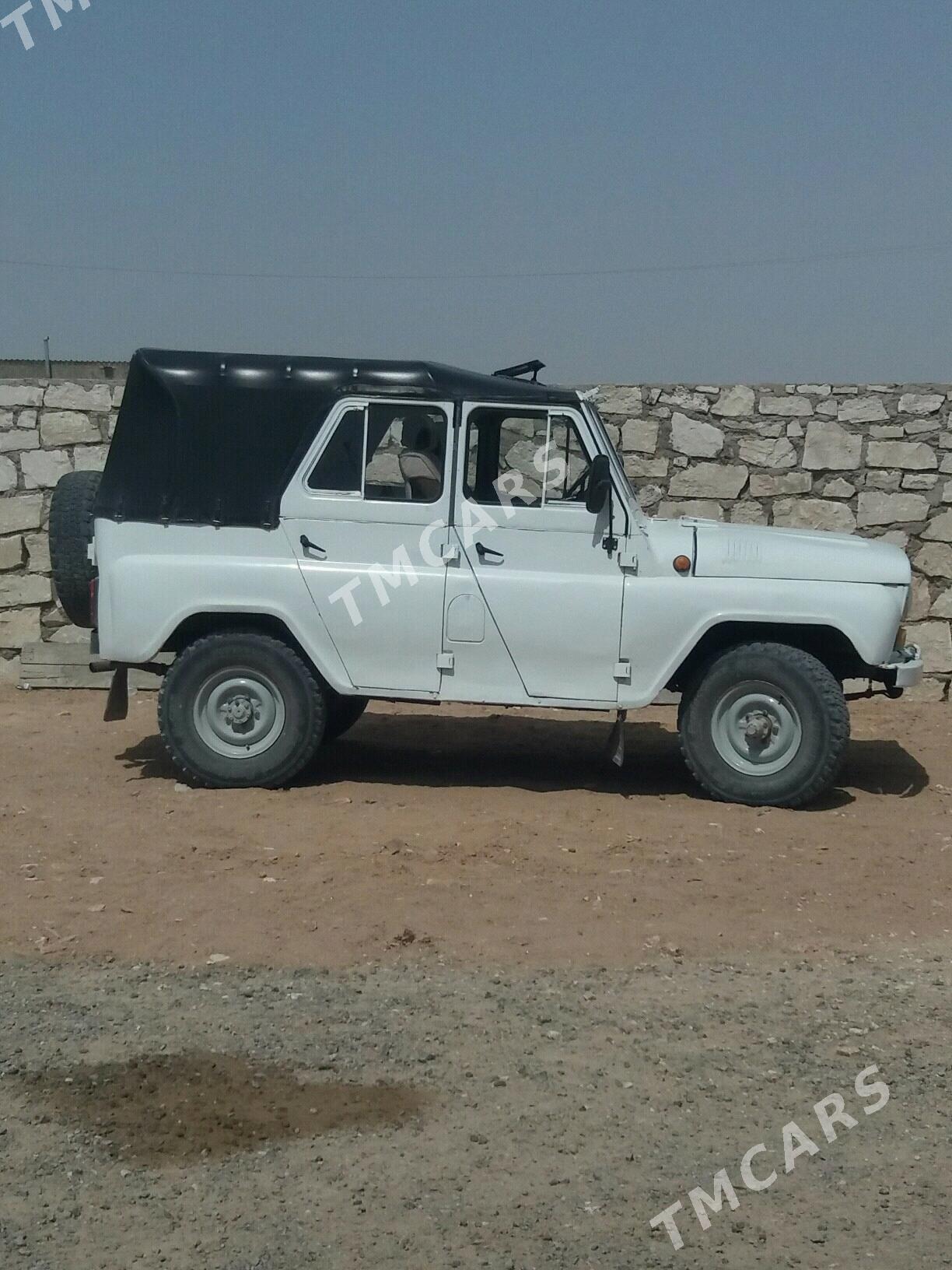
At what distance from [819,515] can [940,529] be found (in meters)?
0.94

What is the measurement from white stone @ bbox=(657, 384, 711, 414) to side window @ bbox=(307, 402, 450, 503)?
3769 millimetres

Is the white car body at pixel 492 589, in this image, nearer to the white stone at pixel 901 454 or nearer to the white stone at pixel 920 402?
the white stone at pixel 901 454

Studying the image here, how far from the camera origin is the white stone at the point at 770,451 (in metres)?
10.7

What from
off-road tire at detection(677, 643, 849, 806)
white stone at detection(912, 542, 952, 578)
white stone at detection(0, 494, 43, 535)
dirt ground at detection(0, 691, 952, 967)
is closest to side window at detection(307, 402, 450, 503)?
dirt ground at detection(0, 691, 952, 967)

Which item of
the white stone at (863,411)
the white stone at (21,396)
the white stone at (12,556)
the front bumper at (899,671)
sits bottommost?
the front bumper at (899,671)

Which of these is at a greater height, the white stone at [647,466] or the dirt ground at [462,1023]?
the white stone at [647,466]

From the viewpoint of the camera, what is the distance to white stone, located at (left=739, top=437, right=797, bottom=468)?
10.7 meters

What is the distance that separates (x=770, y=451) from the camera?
35.1 ft

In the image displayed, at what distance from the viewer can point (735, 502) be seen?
10758 millimetres

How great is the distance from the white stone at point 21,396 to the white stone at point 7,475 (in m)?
0.44

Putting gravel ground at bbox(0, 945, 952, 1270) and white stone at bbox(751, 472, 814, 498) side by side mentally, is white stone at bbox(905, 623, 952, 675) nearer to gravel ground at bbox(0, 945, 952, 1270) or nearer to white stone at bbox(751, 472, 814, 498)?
white stone at bbox(751, 472, 814, 498)

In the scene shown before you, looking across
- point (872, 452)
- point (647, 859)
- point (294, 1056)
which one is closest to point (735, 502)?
point (872, 452)

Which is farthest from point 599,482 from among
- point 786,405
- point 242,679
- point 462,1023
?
point 786,405

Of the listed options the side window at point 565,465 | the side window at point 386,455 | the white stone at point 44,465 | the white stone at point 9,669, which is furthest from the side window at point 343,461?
the white stone at point 9,669
